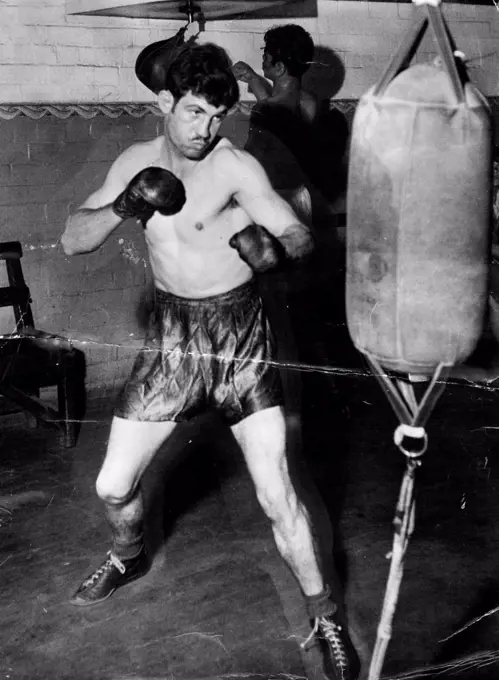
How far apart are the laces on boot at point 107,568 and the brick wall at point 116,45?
2.99m

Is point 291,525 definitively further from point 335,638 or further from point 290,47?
point 290,47

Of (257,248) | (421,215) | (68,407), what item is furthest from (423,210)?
(68,407)

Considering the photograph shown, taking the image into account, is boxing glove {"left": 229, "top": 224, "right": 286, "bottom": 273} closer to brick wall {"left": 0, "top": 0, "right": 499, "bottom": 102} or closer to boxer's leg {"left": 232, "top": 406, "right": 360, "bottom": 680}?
boxer's leg {"left": 232, "top": 406, "right": 360, "bottom": 680}

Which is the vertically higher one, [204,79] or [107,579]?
[204,79]

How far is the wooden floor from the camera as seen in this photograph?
2.62 m

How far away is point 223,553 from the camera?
328 cm

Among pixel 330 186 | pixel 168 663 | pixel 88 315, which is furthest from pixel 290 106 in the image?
pixel 168 663

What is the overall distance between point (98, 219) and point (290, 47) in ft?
9.61

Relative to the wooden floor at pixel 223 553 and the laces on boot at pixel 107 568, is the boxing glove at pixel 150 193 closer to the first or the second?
the laces on boot at pixel 107 568

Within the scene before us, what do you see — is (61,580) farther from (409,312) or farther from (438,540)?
(409,312)

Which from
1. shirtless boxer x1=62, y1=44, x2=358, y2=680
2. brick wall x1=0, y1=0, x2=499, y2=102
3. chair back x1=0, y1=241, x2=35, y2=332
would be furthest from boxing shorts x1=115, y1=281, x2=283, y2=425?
brick wall x1=0, y1=0, x2=499, y2=102

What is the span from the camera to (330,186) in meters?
5.88

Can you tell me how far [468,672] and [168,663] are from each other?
0.99 m

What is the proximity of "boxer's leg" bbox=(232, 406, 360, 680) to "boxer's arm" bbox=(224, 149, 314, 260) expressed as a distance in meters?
0.58
